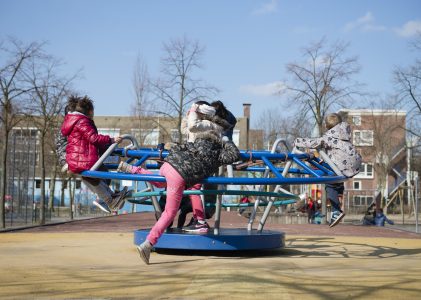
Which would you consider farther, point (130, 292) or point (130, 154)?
point (130, 154)

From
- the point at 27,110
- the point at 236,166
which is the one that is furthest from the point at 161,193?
the point at 27,110

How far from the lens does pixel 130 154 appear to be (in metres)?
6.79

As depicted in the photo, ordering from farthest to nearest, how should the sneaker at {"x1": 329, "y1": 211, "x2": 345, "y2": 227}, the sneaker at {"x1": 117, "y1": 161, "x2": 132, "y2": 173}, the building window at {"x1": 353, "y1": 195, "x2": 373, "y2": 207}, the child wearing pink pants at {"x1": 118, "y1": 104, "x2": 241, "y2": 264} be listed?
the building window at {"x1": 353, "y1": 195, "x2": 373, "y2": 207}
the sneaker at {"x1": 329, "y1": 211, "x2": 345, "y2": 227}
the sneaker at {"x1": 117, "y1": 161, "x2": 132, "y2": 173}
the child wearing pink pants at {"x1": 118, "y1": 104, "x2": 241, "y2": 264}

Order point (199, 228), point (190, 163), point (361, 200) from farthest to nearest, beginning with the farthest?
point (361, 200)
point (199, 228)
point (190, 163)

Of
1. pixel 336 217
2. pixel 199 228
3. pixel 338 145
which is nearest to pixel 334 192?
pixel 336 217

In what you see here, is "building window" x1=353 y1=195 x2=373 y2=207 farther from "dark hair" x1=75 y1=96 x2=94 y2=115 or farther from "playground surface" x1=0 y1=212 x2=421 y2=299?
"dark hair" x1=75 y1=96 x2=94 y2=115

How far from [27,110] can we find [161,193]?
43.1 feet

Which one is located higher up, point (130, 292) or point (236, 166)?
point (236, 166)

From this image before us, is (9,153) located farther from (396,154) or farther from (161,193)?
(396,154)

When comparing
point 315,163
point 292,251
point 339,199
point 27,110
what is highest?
point 27,110

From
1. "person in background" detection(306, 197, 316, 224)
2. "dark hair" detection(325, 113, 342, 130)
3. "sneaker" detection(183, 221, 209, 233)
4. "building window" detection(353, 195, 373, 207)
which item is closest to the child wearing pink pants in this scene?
"sneaker" detection(183, 221, 209, 233)

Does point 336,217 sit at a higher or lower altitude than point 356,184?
lower

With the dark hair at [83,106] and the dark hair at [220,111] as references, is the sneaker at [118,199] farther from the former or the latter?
the dark hair at [220,111]

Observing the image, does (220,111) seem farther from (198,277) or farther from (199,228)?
(198,277)
